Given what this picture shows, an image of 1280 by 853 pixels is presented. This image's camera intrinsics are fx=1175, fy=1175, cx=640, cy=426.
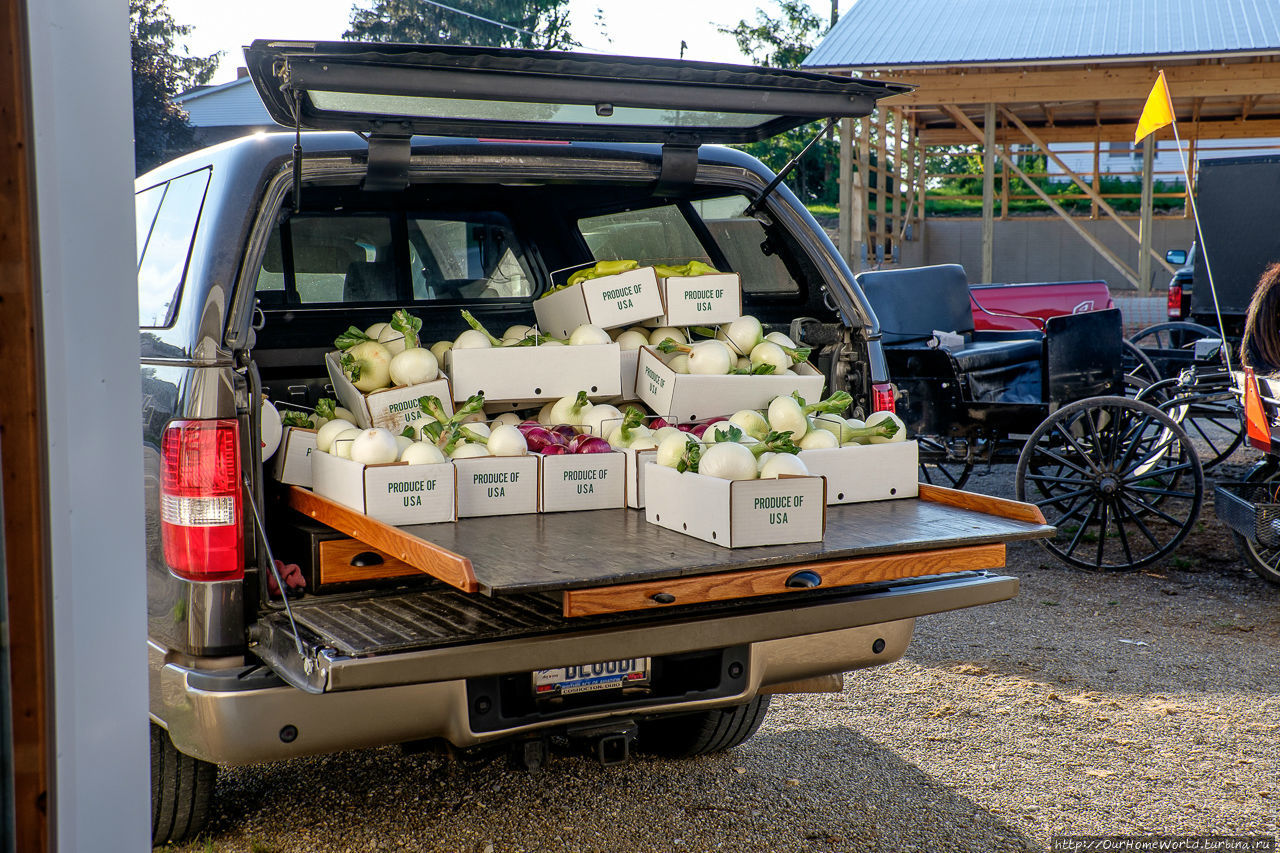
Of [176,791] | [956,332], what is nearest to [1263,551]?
[956,332]

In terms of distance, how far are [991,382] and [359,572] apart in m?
5.80

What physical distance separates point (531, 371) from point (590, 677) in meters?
1.08

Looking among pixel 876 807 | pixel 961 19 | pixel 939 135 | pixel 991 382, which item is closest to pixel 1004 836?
pixel 876 807

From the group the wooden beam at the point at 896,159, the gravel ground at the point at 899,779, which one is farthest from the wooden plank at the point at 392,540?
the wooden beam at the point at 896,159

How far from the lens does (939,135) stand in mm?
24438

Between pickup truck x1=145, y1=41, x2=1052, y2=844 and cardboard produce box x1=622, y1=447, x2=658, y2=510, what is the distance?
127 millimetres

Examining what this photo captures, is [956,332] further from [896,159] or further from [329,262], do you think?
[896,159]

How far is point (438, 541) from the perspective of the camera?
2.76 meters

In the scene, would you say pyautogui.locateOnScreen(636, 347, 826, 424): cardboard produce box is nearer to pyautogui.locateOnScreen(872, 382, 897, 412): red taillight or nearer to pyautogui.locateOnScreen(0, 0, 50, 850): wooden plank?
pyautogui.locateOnScreen(872, 382, 897, 412): red taillight

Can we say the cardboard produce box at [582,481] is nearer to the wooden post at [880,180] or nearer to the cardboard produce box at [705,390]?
the cardboard produce box at [705,390]

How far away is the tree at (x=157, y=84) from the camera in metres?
26.7

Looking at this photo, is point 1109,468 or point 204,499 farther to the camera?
point 1109,468

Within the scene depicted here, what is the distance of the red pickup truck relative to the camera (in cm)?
1280

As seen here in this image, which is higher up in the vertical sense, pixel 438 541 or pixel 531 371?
pixel 531 371
